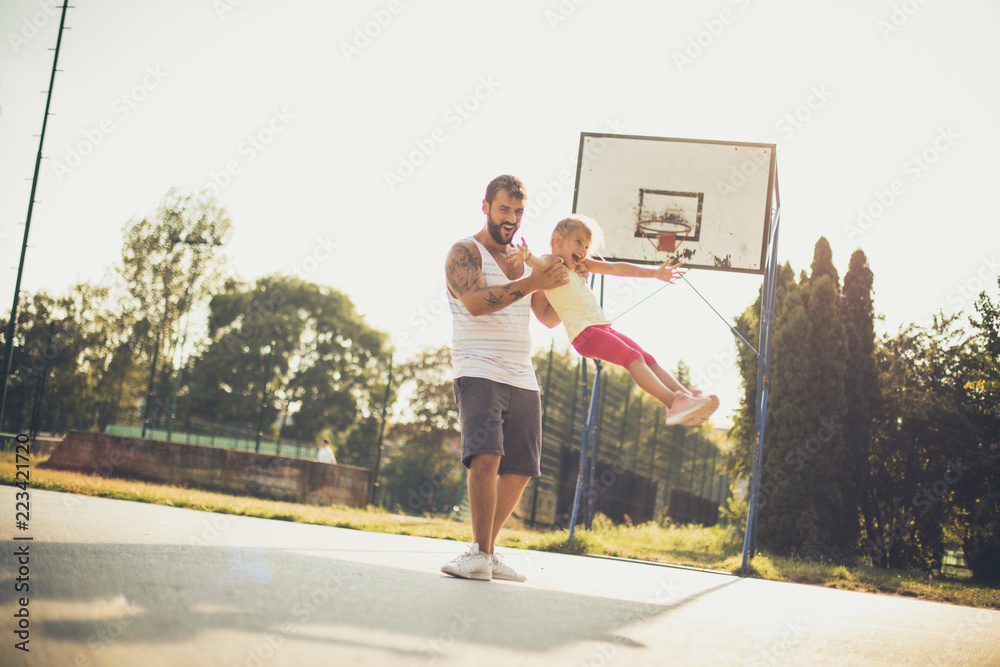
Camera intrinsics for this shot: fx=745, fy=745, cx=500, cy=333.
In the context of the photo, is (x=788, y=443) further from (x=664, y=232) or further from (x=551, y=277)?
(x=551, y=277)

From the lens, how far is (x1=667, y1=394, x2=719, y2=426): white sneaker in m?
3.77

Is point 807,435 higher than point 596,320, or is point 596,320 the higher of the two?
point 596,320

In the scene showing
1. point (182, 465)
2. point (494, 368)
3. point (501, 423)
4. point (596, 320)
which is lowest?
point (182, 465)

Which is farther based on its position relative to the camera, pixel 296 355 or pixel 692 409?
pixel 296 355

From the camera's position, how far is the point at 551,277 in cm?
378

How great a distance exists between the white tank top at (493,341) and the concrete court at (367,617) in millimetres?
1020

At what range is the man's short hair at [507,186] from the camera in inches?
156

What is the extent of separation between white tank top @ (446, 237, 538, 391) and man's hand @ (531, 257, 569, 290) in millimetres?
217

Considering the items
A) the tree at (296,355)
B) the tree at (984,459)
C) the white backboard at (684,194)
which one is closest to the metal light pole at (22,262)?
the white backboard at (684,194)

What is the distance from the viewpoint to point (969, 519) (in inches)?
410

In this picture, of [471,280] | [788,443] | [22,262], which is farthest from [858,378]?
[22,262]

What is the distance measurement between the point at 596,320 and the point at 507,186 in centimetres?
93

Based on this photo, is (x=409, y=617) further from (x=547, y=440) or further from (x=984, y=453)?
(x=547, y=440)

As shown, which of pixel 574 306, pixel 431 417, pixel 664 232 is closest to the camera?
pixel 574 306
